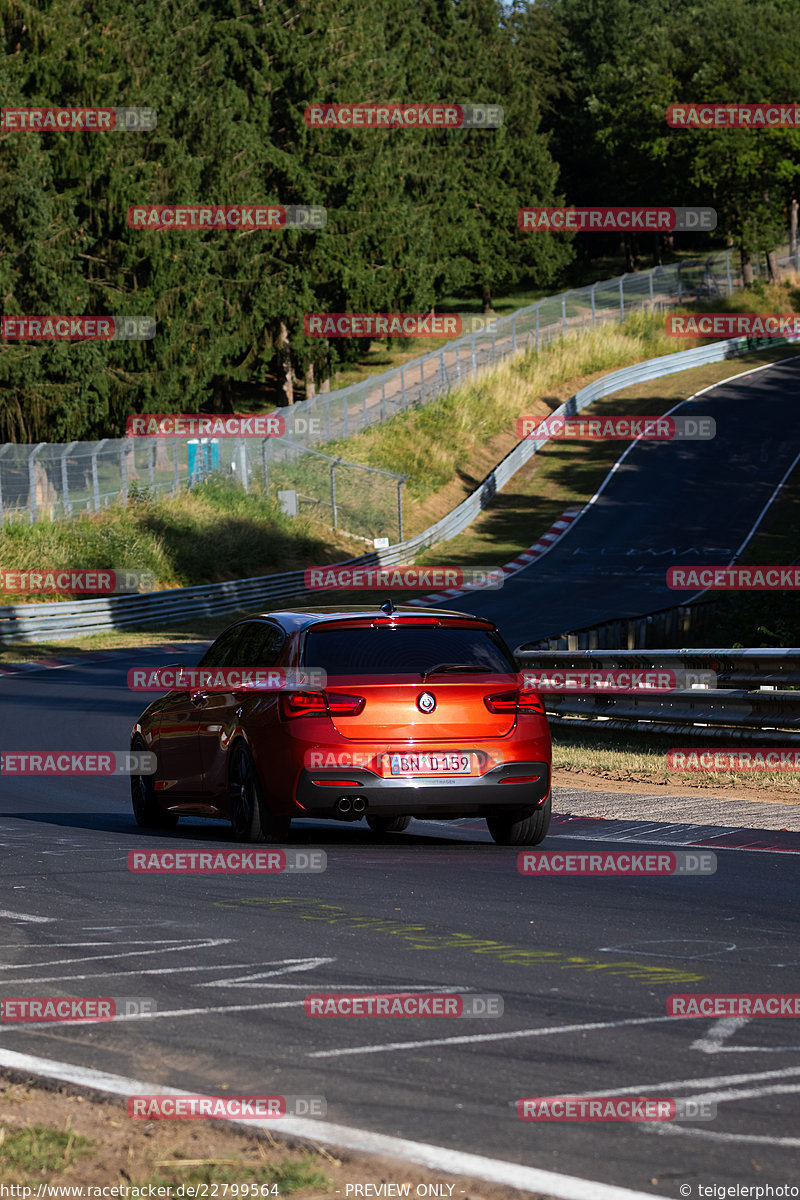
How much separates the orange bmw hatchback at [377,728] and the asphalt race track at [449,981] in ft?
1.37

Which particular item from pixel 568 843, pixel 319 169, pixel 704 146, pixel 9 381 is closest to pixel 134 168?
pixel 9 381

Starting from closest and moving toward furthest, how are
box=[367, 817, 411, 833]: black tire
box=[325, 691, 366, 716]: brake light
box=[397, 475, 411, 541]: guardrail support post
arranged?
box=[325, 691, 366, 716]: brake light → box=[367, 817, 411, 833]: black tire → box=[397, 475, 411, 541]: guardrail support post

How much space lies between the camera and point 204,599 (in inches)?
1631

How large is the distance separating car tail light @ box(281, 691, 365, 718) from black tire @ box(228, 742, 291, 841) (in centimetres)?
58

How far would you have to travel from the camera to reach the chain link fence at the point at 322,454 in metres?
42.0

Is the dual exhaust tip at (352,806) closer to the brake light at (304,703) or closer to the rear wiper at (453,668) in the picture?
the brake light at (304,703)

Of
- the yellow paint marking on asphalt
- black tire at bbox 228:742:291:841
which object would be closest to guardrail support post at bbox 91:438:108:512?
black tire at bbox 228:742:291:841

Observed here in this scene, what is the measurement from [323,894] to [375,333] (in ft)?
213

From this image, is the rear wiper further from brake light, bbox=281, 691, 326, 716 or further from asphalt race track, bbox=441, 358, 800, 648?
asphalt race track, bbox=441, 358, 800, 648

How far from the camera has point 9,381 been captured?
165 ft

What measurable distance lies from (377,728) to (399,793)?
1.45ft

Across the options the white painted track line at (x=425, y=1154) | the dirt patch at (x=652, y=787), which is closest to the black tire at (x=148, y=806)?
the dirt patch at (x=652, y=787)

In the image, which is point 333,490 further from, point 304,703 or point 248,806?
point 304,703

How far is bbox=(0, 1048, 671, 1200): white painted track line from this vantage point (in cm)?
404
